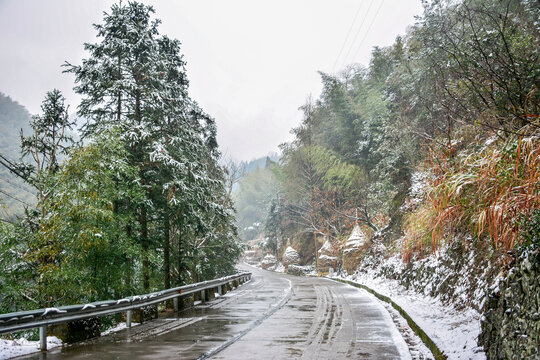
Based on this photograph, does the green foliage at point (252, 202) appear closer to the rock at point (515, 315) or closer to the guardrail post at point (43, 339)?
the guardrail post at point (43, 339)

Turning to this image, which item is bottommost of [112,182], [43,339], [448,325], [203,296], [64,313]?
[448,325]

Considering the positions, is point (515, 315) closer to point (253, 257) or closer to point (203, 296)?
point (203, 296)

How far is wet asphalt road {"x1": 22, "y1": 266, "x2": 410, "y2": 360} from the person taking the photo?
19.7ft

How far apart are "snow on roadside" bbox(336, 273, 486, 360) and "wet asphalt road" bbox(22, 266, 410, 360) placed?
60 centimetres

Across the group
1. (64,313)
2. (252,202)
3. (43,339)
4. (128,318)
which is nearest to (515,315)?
(64,313)

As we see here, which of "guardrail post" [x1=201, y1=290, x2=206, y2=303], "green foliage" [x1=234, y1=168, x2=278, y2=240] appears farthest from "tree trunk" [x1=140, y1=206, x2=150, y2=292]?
"green foliage" [x1=234, y1=168, x2=278, y2=240]

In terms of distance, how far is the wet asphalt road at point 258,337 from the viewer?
600cm

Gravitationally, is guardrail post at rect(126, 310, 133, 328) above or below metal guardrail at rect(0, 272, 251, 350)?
below

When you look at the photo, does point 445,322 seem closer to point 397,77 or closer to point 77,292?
point 77,292

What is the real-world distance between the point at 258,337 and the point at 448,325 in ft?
11.9

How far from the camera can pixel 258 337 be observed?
7.25 metres

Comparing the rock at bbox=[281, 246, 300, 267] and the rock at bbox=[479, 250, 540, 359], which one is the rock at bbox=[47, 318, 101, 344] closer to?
the rock at bbox=[479, 250, 540, 359]

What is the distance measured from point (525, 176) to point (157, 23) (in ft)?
58.1

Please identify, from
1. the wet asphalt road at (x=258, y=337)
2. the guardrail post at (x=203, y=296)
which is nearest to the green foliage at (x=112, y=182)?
the guardrail post at (x=203, y=296)
